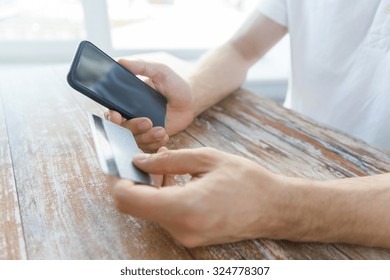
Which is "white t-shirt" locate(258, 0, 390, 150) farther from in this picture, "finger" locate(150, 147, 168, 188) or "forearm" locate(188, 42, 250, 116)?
"finger" locate(150, 147, 168, 188)

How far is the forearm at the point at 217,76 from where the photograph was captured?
743 millimetres

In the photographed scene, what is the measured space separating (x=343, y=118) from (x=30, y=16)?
141cm

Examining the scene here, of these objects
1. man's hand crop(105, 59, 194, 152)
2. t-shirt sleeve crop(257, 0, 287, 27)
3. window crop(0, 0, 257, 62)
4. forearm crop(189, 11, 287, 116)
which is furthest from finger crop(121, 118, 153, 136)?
window crop(0, 0, 257, 62)

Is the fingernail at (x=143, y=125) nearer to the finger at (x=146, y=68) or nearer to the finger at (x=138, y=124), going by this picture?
the finger at (x=138, y=124)

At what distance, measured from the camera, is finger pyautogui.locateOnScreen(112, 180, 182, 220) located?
1.16ft

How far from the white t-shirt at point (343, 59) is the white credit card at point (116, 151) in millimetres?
581

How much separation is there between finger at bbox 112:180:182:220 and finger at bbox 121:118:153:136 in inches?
8.1

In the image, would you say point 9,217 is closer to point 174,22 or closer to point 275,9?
point 275,9

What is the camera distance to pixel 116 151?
1.40 ft

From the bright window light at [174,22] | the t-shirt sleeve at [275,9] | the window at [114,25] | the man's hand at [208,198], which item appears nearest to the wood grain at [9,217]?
the man's hand at [208,198]

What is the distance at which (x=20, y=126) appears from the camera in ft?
2.22
